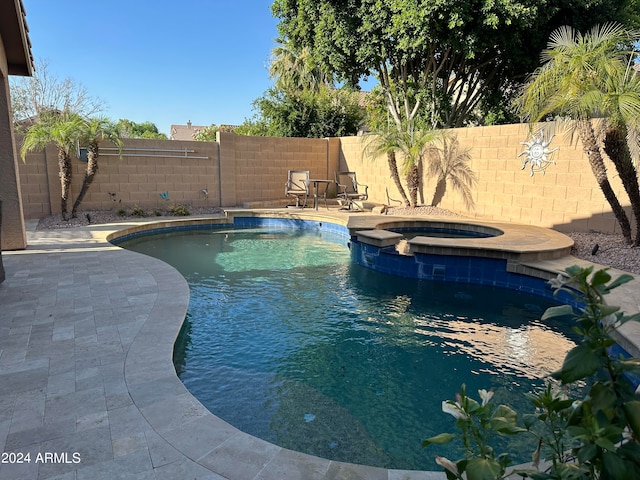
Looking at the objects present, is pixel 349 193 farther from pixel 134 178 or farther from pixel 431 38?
pixel 134 178

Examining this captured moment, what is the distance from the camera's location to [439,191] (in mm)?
10258

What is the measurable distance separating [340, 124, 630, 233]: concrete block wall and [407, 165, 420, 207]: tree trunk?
338mm

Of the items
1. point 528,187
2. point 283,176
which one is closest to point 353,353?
point 528,187

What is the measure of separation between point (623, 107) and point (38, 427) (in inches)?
265

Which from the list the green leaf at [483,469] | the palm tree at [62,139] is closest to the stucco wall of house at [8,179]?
the palm tree at [62,139]

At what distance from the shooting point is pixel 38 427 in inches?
90.1

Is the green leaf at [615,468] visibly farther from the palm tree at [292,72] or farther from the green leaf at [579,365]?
the palm tree at [292,72]

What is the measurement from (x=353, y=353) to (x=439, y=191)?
729 centimetres

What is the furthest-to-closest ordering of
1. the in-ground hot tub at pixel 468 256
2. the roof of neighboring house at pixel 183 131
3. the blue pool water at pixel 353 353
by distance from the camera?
the roof of neighboring house at pixel 183 131, the in-ground hot tub at pixel 468 256, the blue pool water at pixel 353 353

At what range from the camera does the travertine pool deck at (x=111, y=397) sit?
2.00 meters

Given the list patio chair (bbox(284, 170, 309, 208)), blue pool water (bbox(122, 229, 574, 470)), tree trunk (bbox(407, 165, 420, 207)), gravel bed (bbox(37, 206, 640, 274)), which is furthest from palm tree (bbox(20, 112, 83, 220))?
tree trunk (bbox(407, 165, 420, 207))

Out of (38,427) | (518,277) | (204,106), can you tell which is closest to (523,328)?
(518,277)

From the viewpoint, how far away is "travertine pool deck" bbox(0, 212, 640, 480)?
6.57ft

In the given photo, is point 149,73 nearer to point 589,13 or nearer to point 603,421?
point 589,13
